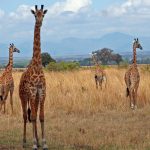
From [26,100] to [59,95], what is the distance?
707cm

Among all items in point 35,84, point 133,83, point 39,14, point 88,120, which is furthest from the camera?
point 133,83

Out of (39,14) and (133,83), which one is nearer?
(39,14)

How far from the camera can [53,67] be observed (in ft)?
105

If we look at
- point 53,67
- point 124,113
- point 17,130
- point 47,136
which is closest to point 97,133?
point 47,136

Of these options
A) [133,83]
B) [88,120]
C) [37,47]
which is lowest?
[88,120]

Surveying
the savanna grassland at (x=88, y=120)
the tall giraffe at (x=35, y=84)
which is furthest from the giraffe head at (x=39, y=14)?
the savanna grassland at (x=88, y=120)

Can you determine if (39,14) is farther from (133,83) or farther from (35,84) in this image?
(133,83)

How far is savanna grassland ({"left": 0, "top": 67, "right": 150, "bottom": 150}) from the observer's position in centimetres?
955

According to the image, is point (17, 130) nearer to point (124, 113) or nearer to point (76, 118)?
point (76, 118)

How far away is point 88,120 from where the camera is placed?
41.7ft

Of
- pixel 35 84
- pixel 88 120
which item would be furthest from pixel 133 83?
pixel 35 84

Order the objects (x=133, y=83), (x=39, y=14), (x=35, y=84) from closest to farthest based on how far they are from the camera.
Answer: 1. (x=35, y=84)
2. (x=39, y=14)
3. (x=133, y=83)

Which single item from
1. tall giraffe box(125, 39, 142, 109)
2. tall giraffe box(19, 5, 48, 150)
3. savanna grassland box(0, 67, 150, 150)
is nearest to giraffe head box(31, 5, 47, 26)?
tall giraffe box(19, 5, 48, 150)

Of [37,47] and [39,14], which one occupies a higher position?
[39,14]
